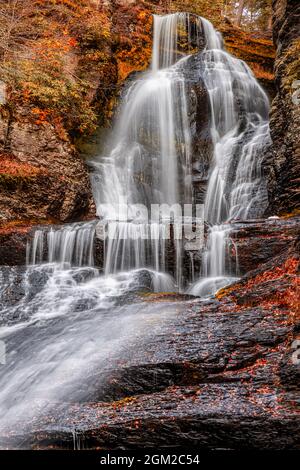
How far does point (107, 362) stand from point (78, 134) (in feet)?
37.3

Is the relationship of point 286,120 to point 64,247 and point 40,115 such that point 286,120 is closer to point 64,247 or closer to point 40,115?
point 64,247

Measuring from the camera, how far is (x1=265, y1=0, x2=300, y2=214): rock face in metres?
10.6

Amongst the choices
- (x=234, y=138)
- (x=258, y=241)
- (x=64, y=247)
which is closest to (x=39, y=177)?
(x=64, y=247)

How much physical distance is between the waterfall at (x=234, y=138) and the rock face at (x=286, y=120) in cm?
137

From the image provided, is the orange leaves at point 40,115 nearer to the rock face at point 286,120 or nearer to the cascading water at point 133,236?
the cascading water at point 133,236

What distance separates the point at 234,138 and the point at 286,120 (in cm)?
342

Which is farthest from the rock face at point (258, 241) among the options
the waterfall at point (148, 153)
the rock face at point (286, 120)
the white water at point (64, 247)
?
the waterfall at point (148, 153)

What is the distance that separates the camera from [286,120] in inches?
443

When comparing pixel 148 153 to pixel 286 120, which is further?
pixel 148 153

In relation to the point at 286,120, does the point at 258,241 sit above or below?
below

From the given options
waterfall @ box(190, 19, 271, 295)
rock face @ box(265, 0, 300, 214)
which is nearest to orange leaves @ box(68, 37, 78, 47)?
waterfall @ box(190, 19, 271, 295)

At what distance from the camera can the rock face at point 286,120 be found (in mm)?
10562

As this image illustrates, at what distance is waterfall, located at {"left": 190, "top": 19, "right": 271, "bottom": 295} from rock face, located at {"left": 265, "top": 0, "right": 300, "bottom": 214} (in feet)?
4.49

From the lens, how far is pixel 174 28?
18.4 meters
